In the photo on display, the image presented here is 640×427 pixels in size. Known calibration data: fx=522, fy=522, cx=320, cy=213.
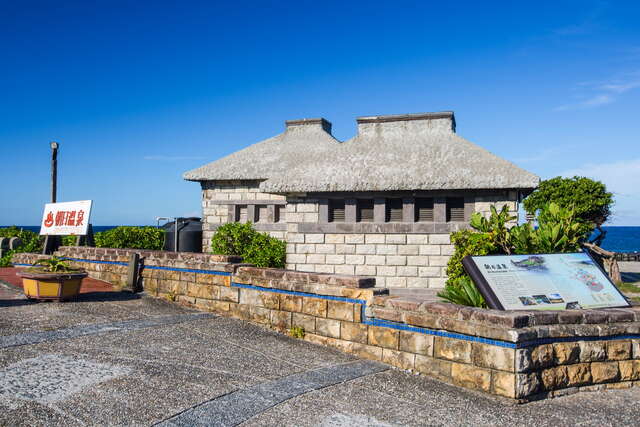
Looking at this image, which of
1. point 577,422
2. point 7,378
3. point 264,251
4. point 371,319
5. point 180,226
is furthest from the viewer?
point 180,226

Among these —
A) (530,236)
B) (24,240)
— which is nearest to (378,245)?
(530,236)

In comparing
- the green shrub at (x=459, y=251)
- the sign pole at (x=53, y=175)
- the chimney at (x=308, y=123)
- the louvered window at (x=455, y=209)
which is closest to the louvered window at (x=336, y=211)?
the louvered window at (x=455, y=209)

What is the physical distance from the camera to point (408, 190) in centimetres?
1324

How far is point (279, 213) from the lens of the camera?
17.5m

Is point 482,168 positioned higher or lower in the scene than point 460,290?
higher

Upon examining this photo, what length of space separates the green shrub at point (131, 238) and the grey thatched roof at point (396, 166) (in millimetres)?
2330

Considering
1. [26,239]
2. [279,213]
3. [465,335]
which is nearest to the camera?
[465,335]

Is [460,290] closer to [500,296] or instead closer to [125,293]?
[500,296]

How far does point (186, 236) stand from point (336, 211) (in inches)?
251

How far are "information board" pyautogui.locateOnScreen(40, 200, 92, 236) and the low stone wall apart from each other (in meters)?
6.99

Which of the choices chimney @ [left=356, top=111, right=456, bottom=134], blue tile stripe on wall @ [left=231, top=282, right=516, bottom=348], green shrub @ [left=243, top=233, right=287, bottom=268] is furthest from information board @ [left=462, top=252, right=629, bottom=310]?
chimney @ [left=356, top=111, right=456, bottom=134]

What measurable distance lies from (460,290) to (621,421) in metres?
2.71

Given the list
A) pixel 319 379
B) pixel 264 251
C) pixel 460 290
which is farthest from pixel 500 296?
pixel 264 251

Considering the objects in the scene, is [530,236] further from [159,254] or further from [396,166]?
[159,254]
